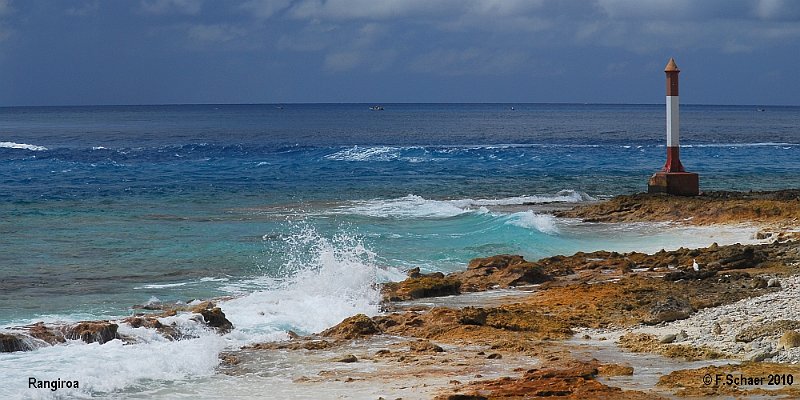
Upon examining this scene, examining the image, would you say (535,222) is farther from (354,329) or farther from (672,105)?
(354,329)

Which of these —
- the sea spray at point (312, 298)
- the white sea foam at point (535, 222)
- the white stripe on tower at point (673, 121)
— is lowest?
the white sea foam at point (535, 222)

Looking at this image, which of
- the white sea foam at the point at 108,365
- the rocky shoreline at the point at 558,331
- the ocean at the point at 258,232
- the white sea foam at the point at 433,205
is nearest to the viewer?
the rocky shoreline at the point at 558,331

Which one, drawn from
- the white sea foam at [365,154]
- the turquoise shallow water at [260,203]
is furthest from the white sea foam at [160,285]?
the white sea foam at [365,154]

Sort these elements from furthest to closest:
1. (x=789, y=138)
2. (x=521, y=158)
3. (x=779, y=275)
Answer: (x=789, y=138)
(x=521, y=158)
(x=779, y=275)

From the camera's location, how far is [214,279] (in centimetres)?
1545

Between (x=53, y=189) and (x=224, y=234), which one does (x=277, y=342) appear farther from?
(x=53, y=189)

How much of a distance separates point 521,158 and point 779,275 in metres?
33.8

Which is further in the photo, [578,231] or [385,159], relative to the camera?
[385,159]

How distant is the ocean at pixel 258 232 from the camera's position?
10336mm

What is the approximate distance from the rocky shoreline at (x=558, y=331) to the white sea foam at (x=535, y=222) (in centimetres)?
→ 454

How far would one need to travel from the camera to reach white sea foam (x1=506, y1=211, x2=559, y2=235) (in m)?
20.1

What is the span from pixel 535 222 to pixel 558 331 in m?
10.5

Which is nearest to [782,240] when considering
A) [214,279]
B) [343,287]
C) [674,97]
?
[674,97]

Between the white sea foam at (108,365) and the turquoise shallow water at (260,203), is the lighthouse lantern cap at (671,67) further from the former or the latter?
the white sea foam at (108,365)
